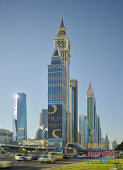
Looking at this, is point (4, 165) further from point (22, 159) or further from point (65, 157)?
point (65, 157)

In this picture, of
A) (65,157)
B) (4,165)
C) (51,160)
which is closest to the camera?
(4,165)

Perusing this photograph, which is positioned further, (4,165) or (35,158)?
(35,158)

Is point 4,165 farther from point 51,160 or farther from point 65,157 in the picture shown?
point 65,157

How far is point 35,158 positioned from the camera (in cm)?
8506

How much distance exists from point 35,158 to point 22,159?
15.0 metres

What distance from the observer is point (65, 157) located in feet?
325

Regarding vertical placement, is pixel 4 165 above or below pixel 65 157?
above

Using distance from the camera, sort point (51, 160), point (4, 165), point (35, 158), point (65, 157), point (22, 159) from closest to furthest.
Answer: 1. point (4, 165)
2. point (51, 160)
3. point (22, 159)
4. point (35, 158)
5. point (65, 157)

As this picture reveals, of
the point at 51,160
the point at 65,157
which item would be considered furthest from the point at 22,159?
the point at 65,157

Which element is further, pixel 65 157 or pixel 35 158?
pixel 65 157

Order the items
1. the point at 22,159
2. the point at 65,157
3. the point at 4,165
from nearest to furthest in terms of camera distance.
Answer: the point at 4,165
the point at 22,159
the point at 65,157

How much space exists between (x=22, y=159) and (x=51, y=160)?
1092 cm

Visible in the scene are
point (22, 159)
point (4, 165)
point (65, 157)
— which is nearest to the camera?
point (4, 165)

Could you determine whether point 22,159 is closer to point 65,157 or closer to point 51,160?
point 51,160
